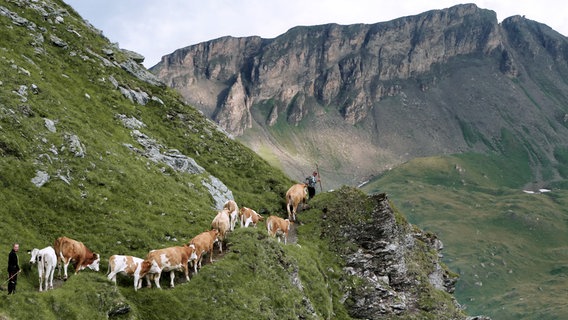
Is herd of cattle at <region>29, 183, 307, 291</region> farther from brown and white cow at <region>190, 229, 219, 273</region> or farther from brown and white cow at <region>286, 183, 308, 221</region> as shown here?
brown and white cow at <region>286, 183, 308, 221</region>

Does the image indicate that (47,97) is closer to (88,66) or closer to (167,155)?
(167,155)

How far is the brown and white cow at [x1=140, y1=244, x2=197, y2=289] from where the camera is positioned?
28.2 m

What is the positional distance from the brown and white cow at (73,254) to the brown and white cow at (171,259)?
3.49 metres

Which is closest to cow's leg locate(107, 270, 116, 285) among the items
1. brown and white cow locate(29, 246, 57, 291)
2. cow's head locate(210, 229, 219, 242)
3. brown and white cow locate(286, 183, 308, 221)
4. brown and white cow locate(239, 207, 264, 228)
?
brown and white cow locate(29, 246, 57, 291)

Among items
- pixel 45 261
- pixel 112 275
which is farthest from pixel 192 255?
pixel 45 261

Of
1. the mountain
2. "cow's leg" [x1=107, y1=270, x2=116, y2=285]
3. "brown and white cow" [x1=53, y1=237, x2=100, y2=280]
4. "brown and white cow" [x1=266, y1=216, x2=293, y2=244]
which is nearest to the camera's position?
"brown and white cow" [x1=53, y1=237, x2=100, y2=280]

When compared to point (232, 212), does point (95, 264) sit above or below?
below

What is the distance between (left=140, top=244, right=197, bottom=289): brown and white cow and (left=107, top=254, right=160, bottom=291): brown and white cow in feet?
0.51

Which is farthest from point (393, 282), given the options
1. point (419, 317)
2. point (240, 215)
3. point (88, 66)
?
Answer: point (88, 66)

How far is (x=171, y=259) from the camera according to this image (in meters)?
28.8

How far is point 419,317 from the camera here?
147ft

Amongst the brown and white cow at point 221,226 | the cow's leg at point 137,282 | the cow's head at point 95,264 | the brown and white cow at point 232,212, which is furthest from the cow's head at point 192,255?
the brown and white cow at point 232,212

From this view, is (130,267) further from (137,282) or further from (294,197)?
(294,197)

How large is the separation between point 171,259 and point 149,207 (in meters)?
→ 12.2
